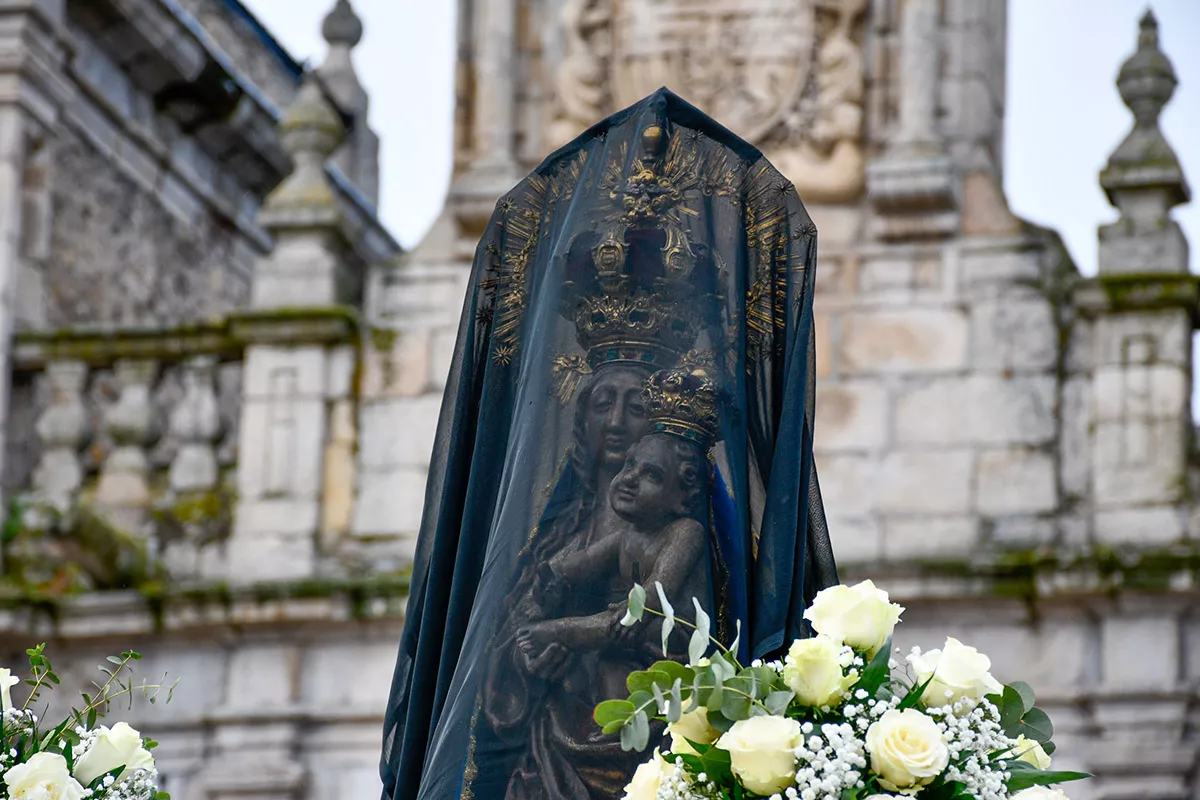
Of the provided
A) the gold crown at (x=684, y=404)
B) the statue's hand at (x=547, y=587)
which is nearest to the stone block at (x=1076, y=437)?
the gold crown at (x=684, y=404)

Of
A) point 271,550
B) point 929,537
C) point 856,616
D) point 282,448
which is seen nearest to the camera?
point 856,616

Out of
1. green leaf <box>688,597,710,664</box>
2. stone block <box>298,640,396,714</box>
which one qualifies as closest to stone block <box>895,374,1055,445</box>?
stone block <box>298,640,396,714</box>

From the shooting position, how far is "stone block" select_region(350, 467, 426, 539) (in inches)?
397

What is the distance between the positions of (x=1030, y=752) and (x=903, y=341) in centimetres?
590

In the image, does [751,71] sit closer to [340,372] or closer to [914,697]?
[340,372]

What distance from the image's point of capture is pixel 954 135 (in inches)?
398

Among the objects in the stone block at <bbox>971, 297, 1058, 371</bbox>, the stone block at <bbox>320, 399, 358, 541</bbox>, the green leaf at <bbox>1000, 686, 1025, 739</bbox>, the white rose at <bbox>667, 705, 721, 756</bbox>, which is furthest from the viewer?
the stone block at <bbox>320, 399, 358, 541</bbox>

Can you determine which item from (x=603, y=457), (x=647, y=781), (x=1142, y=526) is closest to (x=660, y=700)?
(x=647, y=781)

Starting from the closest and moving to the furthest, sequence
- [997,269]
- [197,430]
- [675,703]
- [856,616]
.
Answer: [675,703] → [856,616] → [997,269] → [197,430]

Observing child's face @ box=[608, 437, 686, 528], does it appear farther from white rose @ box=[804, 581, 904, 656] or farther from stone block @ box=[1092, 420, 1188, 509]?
stone block @ box=[1092, 420, 1188, 509]

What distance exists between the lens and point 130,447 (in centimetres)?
1046

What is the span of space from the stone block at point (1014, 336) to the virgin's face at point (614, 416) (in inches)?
215

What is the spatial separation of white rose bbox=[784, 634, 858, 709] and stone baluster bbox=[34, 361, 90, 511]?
22.9 ft

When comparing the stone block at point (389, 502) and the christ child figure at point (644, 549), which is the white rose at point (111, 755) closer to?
the christ child figure at point (644, 549)
